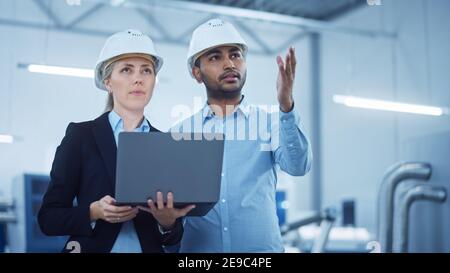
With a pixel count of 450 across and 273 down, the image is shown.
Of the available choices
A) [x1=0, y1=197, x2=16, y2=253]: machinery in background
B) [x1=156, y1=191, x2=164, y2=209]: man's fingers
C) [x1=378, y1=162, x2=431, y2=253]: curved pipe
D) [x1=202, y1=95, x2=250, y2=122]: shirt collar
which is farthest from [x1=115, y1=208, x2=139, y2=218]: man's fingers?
[x1=0, y1=197, x2=16, y2=253]: machinery in background

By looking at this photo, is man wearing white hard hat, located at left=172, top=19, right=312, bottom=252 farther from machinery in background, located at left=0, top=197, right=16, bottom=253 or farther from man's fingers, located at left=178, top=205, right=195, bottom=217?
machinery in background, located at left=0, top=197, right=16, bottom=253

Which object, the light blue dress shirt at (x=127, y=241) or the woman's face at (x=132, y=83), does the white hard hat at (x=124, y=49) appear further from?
the light blue dress shirt at (x=127, y=241)

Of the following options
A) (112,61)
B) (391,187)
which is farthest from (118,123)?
(391,187)

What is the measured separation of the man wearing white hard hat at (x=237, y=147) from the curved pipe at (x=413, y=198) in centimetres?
186

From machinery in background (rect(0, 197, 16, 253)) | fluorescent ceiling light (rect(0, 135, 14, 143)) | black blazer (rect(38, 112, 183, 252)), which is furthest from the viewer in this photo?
machinery in background (rect(0, 197, 16, 253))

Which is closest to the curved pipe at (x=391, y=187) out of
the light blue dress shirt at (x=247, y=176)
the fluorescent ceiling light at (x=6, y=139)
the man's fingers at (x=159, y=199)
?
the light blue dress shirt at (x=247, y=176)

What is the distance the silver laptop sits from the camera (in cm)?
166

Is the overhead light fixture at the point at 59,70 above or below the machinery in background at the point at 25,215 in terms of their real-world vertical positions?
above

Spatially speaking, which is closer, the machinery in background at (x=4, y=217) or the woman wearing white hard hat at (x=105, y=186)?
the woman wearing white hard hat at (x=105, y=186)

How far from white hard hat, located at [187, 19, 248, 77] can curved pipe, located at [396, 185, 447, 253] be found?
6.61 ft

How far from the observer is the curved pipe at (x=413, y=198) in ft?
11.8

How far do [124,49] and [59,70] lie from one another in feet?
1.66

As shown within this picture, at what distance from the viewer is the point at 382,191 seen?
3.61 metres

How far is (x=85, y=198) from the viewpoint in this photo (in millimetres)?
1761
